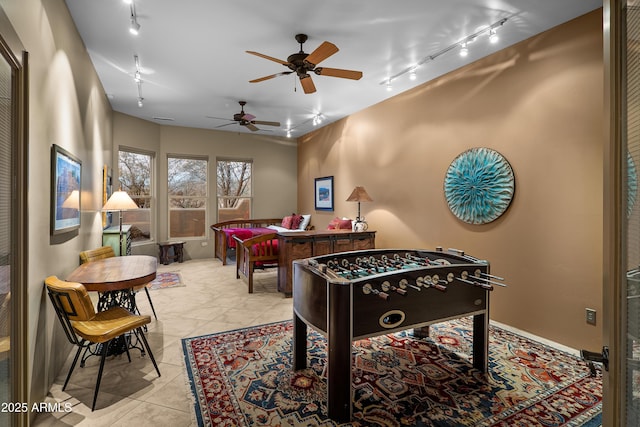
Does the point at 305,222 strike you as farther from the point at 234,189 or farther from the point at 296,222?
the point at 234,189

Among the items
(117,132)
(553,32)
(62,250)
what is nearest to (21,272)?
(62,250)

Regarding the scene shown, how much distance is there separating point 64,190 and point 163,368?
5.63 ft

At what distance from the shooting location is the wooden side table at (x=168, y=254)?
6.68 m

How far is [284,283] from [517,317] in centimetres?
294

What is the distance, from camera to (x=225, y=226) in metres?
7.59

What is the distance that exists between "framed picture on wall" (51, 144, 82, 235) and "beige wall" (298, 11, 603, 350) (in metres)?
4.11

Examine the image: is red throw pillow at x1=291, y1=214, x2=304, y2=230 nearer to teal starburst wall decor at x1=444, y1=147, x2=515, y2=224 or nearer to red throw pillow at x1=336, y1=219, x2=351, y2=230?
red throw pillow at x1=336, y1=219, x2=351, y2=230

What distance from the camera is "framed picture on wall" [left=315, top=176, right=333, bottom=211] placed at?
6.79m

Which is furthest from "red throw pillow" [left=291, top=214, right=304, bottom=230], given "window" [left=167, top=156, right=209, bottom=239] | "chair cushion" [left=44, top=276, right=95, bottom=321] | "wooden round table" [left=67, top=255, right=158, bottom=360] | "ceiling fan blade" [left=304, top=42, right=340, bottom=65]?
"chair cushion" [left=44, top=276, right=95, bottom=321]

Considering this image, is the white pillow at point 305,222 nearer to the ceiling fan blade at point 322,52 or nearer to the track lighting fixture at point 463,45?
the track lighting fixture at point 463,45

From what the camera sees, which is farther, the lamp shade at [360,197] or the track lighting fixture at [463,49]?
the lamp shade at [360,197]

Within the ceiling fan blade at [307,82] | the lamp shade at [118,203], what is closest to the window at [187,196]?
the lamp shade at [118,203]

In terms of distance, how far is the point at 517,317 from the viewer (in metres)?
3.36

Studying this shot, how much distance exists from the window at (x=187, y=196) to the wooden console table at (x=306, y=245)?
145 inches
